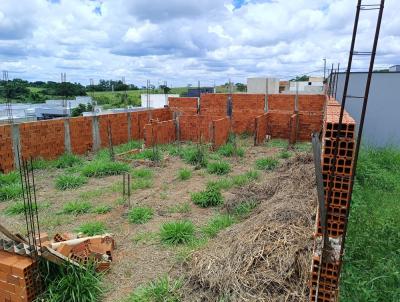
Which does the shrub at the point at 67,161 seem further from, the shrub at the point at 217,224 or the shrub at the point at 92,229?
the shrub at the point at 217,224

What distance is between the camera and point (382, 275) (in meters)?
3.78

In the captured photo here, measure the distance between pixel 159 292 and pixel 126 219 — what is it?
2602 millimetres

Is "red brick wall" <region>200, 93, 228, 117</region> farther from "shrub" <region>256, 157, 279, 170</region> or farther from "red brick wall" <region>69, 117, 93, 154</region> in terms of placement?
"shrub" <region>256, 157, 279, 170</region>

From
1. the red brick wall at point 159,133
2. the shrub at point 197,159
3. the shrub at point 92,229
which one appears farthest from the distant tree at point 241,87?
the shrub at point 92,229

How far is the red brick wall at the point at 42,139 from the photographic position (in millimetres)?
9656

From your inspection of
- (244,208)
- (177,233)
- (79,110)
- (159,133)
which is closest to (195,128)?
(159,133)

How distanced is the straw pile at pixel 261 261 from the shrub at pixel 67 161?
6.68m

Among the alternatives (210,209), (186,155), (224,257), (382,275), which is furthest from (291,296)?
(186,155)

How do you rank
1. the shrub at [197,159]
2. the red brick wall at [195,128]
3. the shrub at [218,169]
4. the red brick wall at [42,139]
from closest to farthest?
the shrub at [218,169]
the red brick wall at [42,139]
the shrub at [197,159]
the red brick wall at [195,128]

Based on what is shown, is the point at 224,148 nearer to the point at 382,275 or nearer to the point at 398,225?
the point at 398,225

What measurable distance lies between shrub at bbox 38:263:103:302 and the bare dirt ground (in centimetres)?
18

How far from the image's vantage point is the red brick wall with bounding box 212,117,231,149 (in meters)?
12.0

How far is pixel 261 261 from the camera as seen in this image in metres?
3.78

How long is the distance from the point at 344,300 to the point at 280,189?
3486 mm
